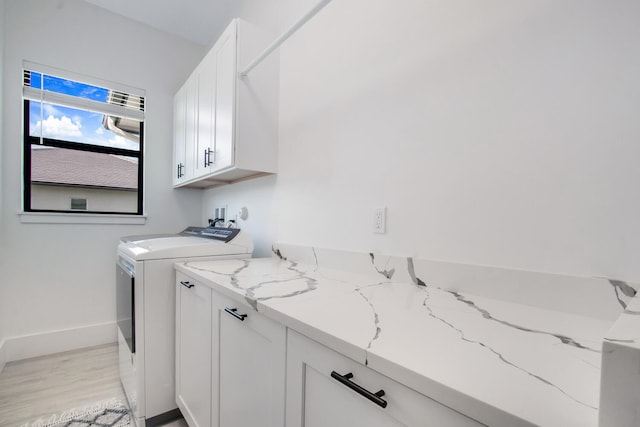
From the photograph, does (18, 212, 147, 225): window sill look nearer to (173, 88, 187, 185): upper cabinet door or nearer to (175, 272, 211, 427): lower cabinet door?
(173, 88, 187, 185): upper cabinet door

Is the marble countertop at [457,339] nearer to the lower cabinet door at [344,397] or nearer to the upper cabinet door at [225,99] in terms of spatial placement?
the lower cabinet door at [344,397]

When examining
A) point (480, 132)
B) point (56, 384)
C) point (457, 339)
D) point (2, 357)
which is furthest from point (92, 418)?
point (480, 132)

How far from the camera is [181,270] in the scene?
1502 mm

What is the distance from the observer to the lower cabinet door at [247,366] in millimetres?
827

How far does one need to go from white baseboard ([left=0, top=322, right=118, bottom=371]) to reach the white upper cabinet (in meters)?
1.72

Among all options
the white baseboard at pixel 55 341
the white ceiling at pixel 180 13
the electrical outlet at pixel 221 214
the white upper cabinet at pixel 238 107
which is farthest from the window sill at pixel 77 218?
the white ceiling at pixel 180 13

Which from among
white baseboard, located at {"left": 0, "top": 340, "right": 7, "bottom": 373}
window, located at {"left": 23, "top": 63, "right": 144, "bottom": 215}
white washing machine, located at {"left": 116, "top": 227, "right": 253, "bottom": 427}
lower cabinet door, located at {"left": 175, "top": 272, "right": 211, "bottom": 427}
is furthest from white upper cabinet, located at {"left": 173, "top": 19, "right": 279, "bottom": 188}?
white baseboard, located at {"left": 0, "top": 340, "right": 7, "bottom": 373}

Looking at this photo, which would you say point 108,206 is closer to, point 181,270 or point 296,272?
point 181,270

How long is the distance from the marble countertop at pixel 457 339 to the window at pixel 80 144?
219cm

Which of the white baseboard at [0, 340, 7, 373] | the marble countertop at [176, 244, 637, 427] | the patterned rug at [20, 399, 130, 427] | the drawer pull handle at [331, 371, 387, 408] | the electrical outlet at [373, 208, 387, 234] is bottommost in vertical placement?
the patterned rug at [20, 399, 130, 427]

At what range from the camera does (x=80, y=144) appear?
256 centimetres

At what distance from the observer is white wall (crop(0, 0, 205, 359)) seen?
7.41 ft

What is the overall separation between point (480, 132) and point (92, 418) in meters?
2.39

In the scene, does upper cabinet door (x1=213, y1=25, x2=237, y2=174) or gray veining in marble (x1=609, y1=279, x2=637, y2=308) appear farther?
upper cabinet door (x1=213, y1=25, x2=237, y2=174)
